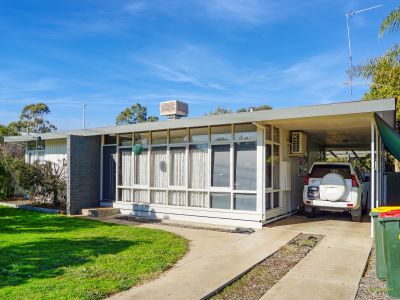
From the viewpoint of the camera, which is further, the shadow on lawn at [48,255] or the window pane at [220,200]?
the window pane at [220,200]

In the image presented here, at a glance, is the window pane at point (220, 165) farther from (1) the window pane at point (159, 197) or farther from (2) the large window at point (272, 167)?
(1) the window pane at point (159, 197)

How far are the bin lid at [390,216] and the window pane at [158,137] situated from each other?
8324mm

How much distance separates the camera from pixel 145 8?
1238cm

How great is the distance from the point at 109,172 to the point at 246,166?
5.81 m

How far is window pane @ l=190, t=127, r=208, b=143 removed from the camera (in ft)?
35.4

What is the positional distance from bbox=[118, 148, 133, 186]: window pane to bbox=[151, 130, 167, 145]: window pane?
3.88 ft

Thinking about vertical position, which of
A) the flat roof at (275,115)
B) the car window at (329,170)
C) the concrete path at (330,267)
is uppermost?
the flat roof at (275,115)

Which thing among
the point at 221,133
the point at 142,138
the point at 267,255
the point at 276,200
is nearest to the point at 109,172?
the point at 142,138

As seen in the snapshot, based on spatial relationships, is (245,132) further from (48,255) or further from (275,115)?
(48,255)

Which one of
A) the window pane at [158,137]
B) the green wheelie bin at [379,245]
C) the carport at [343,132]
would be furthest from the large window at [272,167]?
the green wheelie bin at [379,245]

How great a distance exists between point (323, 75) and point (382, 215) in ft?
47.8

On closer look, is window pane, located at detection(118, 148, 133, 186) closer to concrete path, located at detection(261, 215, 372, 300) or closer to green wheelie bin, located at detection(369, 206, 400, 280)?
concrete path, located at detection(261, 215, 372, 300)

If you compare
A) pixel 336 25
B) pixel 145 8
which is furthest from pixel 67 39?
pixel 336 25

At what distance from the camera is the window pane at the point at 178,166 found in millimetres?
11133
